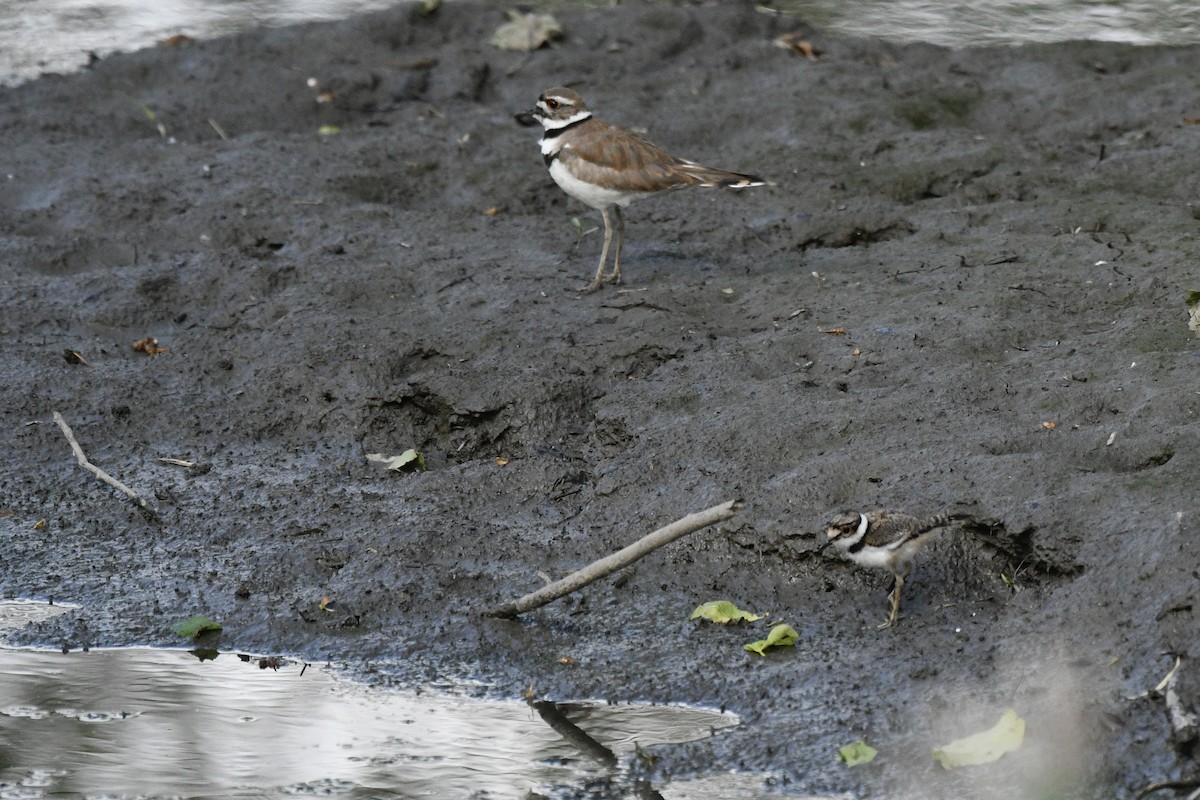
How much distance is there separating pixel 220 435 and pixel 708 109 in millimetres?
4654

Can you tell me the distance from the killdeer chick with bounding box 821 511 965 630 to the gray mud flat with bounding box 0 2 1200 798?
0.22 metres

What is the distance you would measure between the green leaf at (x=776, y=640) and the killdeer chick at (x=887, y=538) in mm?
339

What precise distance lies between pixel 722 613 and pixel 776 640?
10.9 inches

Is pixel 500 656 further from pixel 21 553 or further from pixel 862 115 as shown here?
pixel 862 115

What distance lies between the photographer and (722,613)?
5.64 meters

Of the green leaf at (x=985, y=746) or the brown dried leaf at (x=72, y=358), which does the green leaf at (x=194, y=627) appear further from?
the green leaf at (x=985, y=746)

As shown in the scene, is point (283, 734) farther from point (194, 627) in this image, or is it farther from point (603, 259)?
point (603, 259)

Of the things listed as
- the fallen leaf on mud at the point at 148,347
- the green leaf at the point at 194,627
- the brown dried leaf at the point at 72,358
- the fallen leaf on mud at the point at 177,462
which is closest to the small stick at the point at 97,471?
the fallen leaf on mud at the point at 177,462

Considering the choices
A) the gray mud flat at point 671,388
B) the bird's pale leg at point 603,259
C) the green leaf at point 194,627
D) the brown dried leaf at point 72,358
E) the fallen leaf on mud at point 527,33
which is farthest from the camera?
the fallen leaf on mud at point 527,33

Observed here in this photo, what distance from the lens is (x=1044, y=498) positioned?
5.64 meters

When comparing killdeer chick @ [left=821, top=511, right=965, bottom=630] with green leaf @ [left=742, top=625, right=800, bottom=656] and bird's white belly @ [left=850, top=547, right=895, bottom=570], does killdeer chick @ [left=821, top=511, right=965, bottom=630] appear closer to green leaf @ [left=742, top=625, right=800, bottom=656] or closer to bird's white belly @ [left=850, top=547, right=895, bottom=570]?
bird's white belly @ [left=850, top=547, right=895, bottom=570]

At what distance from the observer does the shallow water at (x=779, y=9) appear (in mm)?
12656

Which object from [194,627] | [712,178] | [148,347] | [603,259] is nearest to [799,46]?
[712,178]

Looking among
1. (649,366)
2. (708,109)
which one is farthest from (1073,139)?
(649,366)
